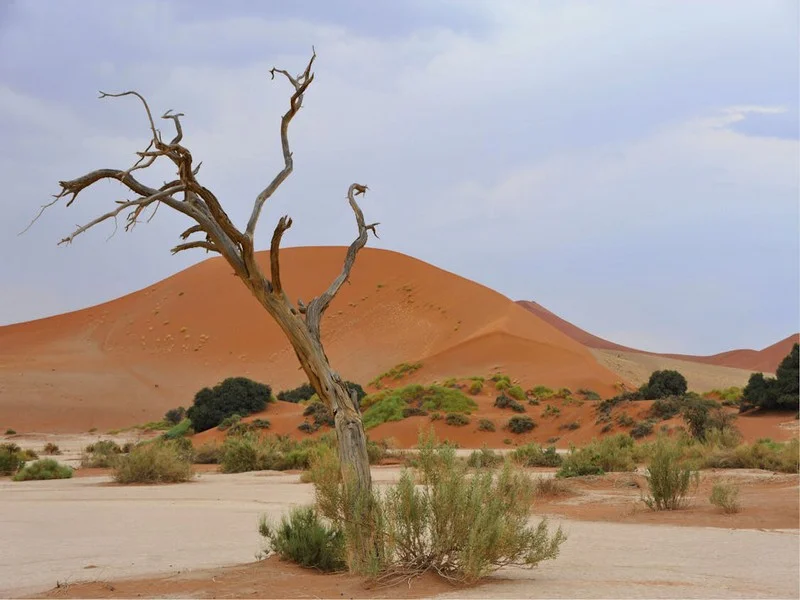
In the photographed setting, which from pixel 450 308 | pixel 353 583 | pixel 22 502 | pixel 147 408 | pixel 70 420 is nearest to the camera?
pixel 353 583

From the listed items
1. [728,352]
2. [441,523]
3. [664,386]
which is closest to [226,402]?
[664,386]

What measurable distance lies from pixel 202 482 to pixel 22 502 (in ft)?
18.7

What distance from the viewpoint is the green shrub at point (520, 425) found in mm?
35312

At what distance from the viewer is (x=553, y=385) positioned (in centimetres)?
4988

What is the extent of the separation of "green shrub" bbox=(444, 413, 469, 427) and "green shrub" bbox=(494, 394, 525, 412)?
4325mm

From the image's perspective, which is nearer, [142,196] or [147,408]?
[142,196]

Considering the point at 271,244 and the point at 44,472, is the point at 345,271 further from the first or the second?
the point at 44,472

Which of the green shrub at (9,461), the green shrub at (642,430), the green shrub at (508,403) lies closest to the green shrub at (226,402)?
the green shrub at (508,403)

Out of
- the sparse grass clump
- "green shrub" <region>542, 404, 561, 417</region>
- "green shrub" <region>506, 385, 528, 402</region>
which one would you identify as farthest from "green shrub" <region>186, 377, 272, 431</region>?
the sparse grass clump

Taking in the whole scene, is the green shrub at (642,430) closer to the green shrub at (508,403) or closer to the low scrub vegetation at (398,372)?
the green shrub at (508,403)

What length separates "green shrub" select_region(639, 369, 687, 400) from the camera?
37.1 metres

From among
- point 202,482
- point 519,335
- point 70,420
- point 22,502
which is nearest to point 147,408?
point 70,420

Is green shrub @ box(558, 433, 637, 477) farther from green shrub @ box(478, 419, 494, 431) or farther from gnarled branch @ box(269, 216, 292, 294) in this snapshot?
gnarled branch @ box(269, 216, 292, 294)

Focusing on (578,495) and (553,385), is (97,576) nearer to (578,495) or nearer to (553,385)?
(578,495)
